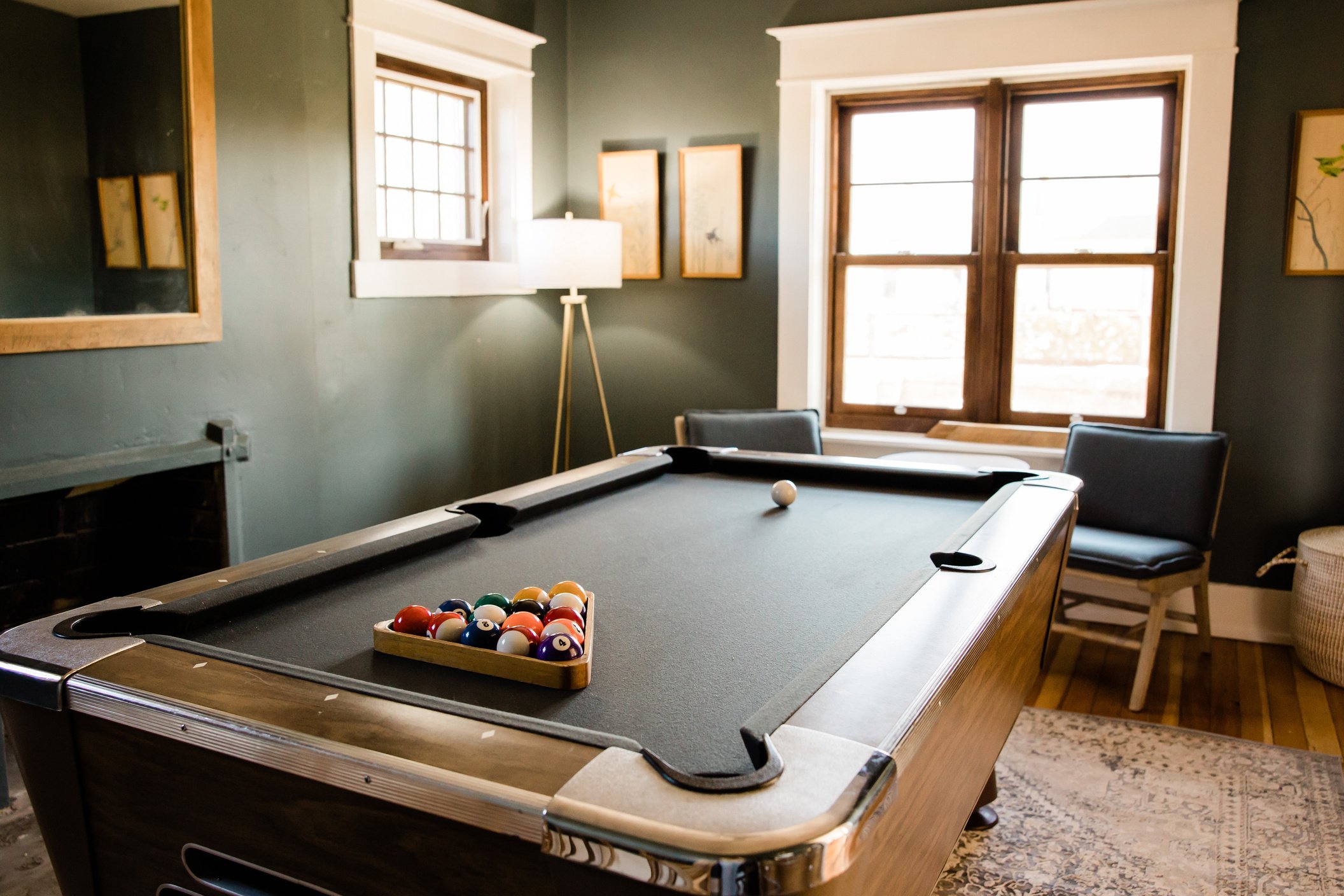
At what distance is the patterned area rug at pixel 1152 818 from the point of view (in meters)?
2.40

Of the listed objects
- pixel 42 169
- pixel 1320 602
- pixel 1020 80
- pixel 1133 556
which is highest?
pixel 1020 80

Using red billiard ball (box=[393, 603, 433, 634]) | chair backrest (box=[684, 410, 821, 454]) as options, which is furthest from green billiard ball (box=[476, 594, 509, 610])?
chair backrest (box=[684, 410, 821, 454])

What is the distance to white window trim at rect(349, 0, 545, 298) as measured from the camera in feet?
12.0

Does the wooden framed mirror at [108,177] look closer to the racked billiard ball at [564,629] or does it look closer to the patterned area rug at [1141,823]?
the patterned area rug at [1141,823]

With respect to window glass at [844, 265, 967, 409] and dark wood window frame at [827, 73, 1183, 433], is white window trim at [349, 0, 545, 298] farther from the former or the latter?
window glass at [844, 265, 967, 409]

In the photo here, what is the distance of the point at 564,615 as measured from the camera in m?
1.52

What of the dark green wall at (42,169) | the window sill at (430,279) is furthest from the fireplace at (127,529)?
the window sill at (430,279)

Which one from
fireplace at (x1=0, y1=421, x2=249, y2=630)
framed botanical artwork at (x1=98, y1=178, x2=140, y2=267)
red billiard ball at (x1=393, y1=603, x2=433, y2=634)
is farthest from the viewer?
fireplace at (x1=0, y1=421, x2=249, y2=630)

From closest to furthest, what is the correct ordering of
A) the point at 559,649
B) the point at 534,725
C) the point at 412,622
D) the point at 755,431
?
the point at 534,725 → the point at 559,649 → the point at 412,622 → the point at 755,431

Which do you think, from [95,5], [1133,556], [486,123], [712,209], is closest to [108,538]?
[95,5]

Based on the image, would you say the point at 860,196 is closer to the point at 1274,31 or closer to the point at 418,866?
the point at 1274,31

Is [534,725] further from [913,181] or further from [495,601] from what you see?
[913,181]

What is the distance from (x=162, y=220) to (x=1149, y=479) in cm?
336

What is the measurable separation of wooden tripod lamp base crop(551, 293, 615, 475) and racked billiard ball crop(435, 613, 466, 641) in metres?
3.01
